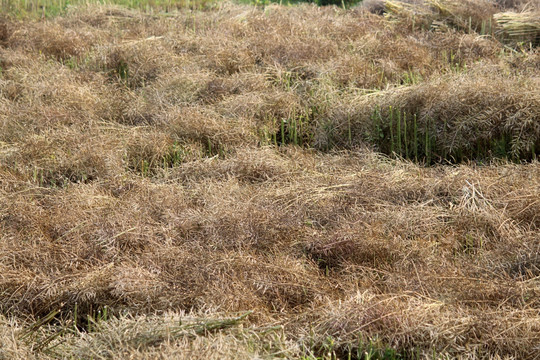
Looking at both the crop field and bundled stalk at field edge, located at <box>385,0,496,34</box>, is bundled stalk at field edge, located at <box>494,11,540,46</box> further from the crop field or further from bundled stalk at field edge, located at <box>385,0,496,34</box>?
bundled stalk at field edge, located at <box>385,0,496,34</box>

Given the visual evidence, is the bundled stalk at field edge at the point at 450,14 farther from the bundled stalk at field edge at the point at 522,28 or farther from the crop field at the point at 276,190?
the bundled stalk at field edge at the point at 522,28

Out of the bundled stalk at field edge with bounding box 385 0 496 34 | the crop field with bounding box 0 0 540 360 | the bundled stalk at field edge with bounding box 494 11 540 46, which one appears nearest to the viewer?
the crop field with bounding box 0 0 540 360

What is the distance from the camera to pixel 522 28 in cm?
655

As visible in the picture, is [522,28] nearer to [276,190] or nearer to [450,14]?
[450,14]

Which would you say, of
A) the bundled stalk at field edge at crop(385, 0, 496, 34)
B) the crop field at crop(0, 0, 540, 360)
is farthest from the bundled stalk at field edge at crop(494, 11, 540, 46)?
the bundled stalk at field edge at crop(385, 0, 496, 34)

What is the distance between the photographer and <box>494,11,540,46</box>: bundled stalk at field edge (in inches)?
257

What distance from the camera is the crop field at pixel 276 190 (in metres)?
2.62

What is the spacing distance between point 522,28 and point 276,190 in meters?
3.78

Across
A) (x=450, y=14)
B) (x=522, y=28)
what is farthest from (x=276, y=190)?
(x=450, y=14)

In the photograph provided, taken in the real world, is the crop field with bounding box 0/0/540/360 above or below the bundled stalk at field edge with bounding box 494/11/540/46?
below

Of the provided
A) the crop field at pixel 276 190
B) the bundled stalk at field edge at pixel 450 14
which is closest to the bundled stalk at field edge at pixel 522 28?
the crop field at pixel 276 190

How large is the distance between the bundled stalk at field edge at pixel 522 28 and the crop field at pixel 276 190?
0.07ft

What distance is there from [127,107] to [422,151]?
2.35 meters

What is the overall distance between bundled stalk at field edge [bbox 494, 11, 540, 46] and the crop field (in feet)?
0.07
